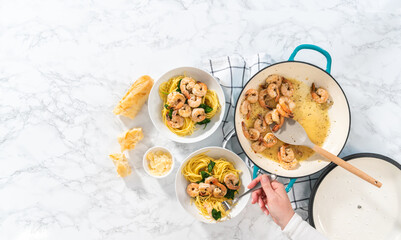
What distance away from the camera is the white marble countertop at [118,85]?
7.77 feet

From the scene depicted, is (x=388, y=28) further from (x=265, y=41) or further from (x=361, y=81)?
(x=265, y=41)

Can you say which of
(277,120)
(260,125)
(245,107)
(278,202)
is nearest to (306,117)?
(277,120)

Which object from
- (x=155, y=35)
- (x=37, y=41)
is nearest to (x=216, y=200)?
(x=155, y=35)

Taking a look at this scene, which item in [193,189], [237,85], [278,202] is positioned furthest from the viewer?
[237,85]

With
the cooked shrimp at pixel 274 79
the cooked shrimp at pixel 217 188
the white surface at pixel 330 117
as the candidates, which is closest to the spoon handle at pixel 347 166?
the white surface at pixel 330 117

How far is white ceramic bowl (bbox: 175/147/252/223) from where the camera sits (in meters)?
2.17

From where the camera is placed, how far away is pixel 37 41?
2.44m

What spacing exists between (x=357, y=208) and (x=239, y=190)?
36.9 inches

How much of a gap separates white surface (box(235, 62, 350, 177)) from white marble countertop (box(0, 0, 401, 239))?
0.31 metres

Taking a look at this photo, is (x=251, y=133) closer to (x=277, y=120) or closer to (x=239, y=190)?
(x=277, y=120)

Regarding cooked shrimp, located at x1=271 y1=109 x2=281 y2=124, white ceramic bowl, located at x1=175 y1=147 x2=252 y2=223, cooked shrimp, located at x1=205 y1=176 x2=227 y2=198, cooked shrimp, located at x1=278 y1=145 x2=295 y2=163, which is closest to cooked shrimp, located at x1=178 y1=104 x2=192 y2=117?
white ceramic bowl, located at x1=175 y1=147 x2=252 y2=223

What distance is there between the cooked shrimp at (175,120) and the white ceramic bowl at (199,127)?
0.27ft

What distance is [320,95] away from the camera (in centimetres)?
217

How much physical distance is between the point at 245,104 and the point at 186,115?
1.44 ft
